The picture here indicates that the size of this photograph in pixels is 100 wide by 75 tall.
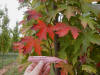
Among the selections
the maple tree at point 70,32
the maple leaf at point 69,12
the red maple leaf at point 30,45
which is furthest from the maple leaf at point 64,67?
the maple leaf at point 69,12

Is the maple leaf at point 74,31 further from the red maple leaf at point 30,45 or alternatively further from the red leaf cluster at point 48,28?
the red maple leaf at point 30,45

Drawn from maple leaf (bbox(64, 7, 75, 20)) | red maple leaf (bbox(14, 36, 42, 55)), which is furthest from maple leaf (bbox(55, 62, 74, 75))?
maple leaf (bbox(64, 7, 75, 20))

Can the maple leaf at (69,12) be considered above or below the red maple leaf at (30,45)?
above

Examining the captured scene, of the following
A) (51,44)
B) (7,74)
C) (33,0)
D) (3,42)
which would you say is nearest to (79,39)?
(51,44)

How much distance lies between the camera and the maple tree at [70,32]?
89cm

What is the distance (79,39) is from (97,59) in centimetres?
14

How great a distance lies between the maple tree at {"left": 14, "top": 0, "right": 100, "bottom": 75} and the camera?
886 mm

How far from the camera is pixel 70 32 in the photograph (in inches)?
37.9

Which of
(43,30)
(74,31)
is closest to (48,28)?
(43,30)

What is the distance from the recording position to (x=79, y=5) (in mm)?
929

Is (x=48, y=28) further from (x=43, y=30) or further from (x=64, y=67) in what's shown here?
(x=64, y=67)

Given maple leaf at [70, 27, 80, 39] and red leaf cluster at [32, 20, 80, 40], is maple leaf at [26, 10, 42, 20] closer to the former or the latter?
red leaf cluster at [32, 20, 80, 40]

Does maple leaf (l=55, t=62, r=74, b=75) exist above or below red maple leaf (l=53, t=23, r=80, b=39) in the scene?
below

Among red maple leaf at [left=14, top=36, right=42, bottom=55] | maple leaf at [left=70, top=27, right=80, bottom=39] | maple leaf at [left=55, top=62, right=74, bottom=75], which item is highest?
maple leaf at [left=70, top=27, right=80, bottom=39]
